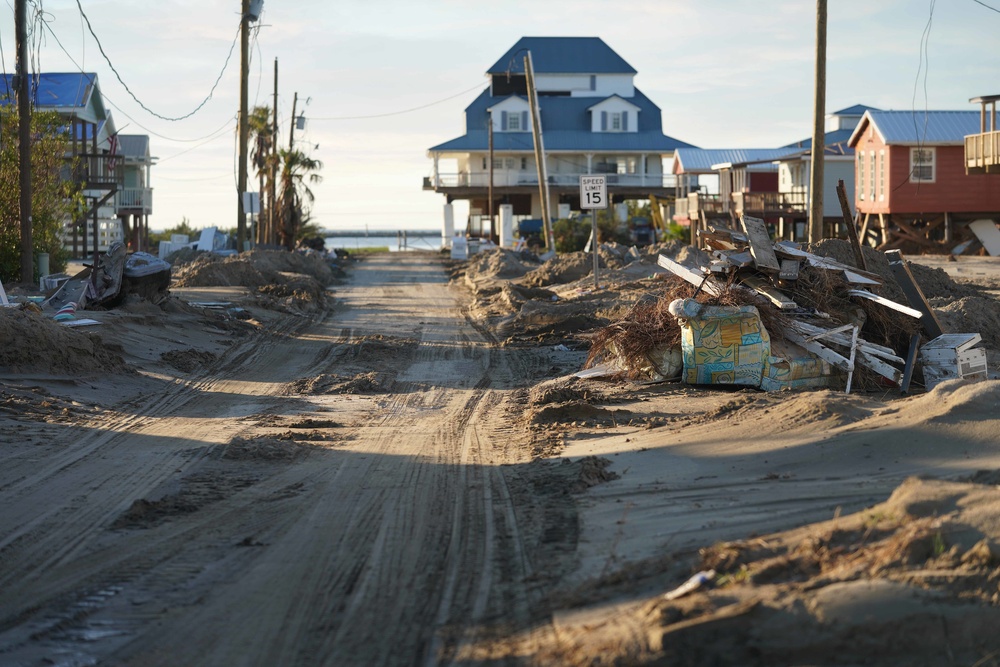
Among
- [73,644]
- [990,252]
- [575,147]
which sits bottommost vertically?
[73,644]

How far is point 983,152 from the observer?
31625 mm

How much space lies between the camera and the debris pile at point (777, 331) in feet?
37.3

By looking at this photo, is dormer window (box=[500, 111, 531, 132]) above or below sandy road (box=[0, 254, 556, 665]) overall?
above

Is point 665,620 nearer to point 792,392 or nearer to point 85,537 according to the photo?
point 85,537

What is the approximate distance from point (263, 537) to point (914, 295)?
9655 millimetres

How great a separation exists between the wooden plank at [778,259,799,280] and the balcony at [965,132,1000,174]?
71.0 feet

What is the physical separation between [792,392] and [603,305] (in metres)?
10.7

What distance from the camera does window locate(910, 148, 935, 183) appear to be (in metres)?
38.8

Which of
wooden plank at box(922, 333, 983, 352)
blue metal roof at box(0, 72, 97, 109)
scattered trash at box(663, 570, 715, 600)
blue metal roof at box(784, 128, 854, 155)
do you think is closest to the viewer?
scattered trash at box(663, 570, 715, 600)

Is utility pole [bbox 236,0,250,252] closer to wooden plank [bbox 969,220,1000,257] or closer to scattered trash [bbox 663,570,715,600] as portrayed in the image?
wooden plank [bbox 969,220,1000,257]

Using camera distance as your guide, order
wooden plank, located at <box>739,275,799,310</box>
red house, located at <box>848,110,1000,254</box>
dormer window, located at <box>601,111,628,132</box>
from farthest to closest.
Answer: dormer window, located at <box>601,111,628,132</box> → red house, located at <box>848,110,1000,254</box> → wooden plank, located at <box>739,275,799,310</box>

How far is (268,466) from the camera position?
8.59 meters

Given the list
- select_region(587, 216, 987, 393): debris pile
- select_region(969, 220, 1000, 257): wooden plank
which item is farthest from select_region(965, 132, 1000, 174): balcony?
select_region(587, 216, 987, 393): debris pile

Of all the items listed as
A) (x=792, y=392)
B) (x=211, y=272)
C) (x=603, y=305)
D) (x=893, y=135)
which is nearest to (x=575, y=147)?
(x=893, y=135)
